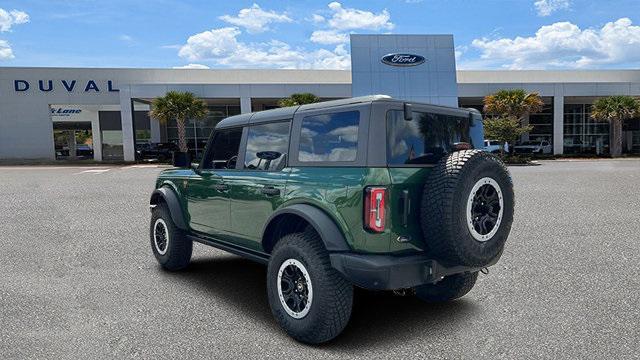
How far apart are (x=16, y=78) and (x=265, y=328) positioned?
43.0 m

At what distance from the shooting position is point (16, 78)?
37625mm

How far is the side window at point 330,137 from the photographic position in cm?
355

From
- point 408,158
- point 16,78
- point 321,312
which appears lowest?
point 321,312

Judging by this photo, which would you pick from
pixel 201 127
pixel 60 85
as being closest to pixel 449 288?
pixel 201 127

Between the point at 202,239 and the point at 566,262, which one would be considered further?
the point at 566,262

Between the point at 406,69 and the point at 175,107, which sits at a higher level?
the point at 406,69

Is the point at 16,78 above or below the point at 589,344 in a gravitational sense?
above

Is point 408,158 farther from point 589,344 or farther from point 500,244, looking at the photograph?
point 589,344

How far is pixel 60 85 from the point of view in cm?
3797

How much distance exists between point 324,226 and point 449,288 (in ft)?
5.77

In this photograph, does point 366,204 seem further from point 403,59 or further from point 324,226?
point 403,59

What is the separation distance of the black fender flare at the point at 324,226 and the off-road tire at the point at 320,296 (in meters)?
0.16

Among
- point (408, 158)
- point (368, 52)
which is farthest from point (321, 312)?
point (368, 52)

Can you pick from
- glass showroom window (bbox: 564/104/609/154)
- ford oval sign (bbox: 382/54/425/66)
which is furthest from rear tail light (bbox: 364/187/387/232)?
glass showroom window (bbox: 564/104/609/154)
